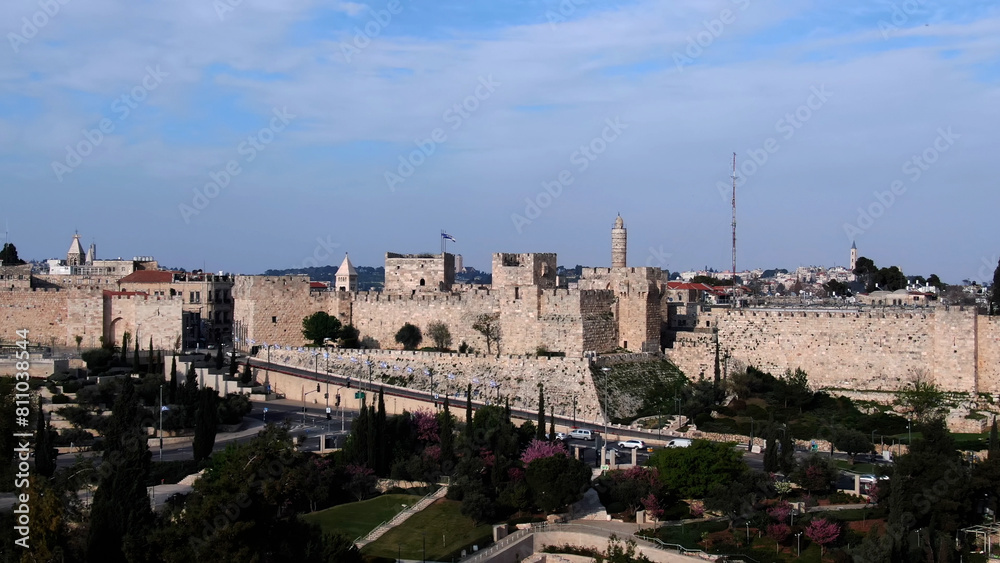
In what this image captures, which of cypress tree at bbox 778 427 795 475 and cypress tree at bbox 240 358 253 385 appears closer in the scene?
cypress tree at bbox 778 427 795 475

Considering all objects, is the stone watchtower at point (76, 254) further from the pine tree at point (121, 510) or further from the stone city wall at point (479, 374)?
the pine tree at point (121, 510)

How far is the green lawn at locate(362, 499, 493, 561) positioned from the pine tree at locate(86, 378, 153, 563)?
535 centimetres

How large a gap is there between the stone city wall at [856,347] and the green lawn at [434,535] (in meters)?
18.5

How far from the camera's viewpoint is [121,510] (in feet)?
82.2

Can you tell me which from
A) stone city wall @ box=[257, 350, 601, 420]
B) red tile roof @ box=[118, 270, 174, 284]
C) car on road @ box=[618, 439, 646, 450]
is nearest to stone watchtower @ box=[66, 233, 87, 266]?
red tile roof @ box=[118, 270, 174, 284]

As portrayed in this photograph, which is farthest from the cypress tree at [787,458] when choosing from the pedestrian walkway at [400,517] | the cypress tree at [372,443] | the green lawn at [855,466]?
the cypress tree at [372,443]

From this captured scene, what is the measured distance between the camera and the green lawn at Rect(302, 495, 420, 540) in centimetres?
2953

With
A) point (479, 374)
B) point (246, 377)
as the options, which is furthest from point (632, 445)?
point (246, 377)

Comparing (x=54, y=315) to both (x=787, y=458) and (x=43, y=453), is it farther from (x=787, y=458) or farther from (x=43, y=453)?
(x=787, y=458)

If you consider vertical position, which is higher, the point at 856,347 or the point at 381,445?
the point at 856,347

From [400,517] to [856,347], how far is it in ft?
70.8

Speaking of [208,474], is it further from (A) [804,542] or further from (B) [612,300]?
(B) [612,300]

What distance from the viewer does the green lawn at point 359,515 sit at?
2953 centimetres

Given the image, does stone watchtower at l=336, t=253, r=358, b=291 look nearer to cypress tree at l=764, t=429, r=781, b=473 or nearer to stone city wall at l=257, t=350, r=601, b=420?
stone city wall at l=257, t=350, r=601, b=420
